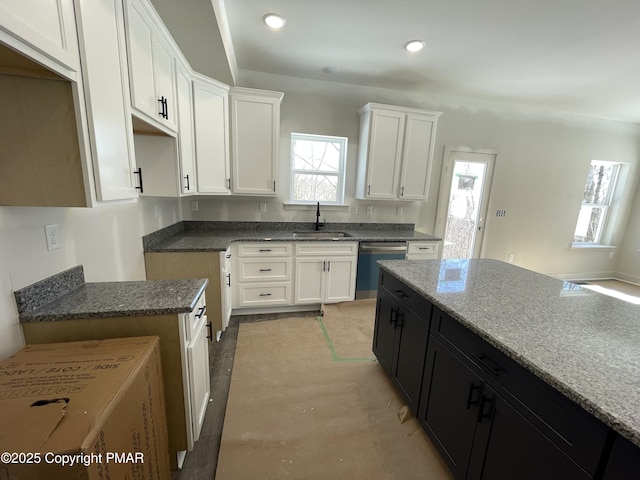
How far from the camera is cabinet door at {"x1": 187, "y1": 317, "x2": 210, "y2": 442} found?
4.38 ft

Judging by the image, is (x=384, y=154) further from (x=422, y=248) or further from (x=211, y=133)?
(x=211, y=133)

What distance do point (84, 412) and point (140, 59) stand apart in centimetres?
162

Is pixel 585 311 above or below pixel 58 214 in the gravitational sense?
below

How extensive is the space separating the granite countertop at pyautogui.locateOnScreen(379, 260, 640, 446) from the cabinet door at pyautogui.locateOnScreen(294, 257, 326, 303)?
4.07 feet

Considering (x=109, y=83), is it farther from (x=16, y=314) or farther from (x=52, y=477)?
(x=52, y=477)

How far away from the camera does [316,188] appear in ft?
11.7

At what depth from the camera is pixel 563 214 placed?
4.52m

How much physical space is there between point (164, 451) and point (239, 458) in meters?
0.41

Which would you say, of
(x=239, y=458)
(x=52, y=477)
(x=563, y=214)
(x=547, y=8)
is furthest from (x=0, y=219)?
(x=563, y=214)

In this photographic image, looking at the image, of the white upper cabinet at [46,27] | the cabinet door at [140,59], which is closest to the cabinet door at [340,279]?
the cabinet door at [140,59]

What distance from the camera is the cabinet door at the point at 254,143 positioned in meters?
2.81

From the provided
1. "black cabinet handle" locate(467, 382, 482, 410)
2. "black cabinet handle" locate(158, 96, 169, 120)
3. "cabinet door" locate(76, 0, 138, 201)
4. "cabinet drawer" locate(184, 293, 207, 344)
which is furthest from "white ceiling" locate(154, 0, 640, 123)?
"black cabinet handle" locate(467, 382, 482, 410)

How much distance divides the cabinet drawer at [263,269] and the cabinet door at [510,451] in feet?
7.13

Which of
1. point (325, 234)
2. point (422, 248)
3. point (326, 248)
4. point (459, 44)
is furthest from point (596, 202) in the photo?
point (326, 248)
